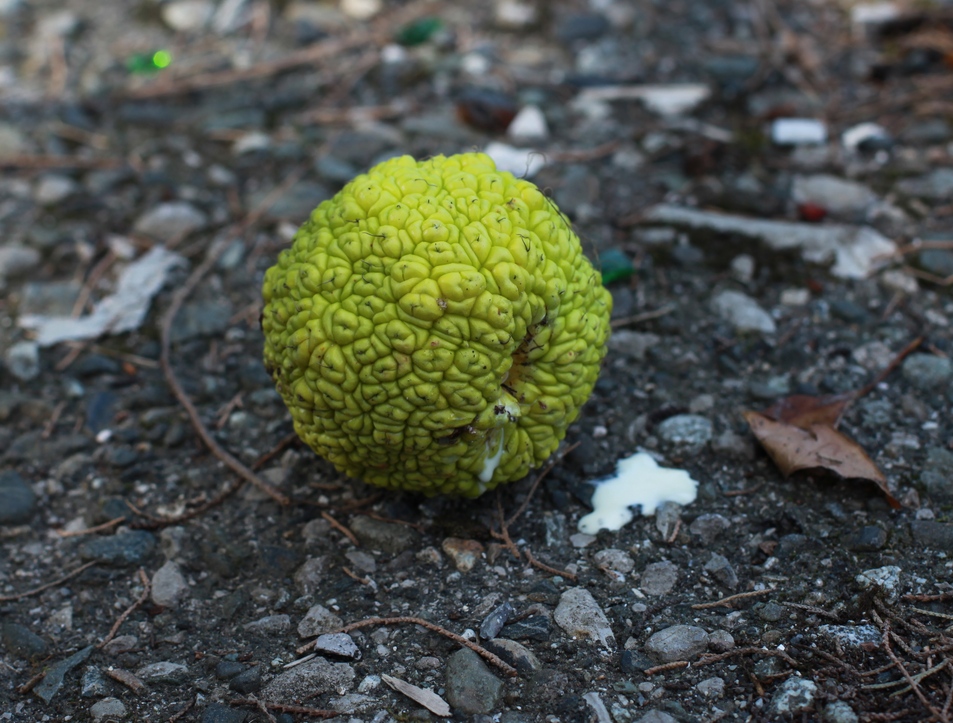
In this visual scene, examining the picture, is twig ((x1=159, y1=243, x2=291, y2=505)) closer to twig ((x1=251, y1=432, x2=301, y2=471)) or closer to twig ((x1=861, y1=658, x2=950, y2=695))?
twig ((x1=251, y1=432, x2=301, y2=471))

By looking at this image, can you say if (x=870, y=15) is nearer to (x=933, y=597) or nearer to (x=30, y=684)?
(x=933, y=597)

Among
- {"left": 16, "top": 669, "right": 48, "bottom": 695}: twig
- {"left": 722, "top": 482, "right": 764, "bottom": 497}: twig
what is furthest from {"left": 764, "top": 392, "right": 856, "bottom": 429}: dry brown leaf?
{"left": 16, "top": 669, "right": 48, "bottom": 695}: twig

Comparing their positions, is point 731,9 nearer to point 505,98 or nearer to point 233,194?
point 505,98

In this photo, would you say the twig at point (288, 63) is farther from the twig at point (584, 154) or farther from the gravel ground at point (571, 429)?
the twig at point (584, 154)

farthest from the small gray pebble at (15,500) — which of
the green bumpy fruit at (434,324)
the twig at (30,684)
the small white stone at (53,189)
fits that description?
the small white stone at (53,189)

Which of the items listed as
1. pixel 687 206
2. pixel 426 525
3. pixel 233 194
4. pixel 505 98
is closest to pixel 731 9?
pixel 505 98
